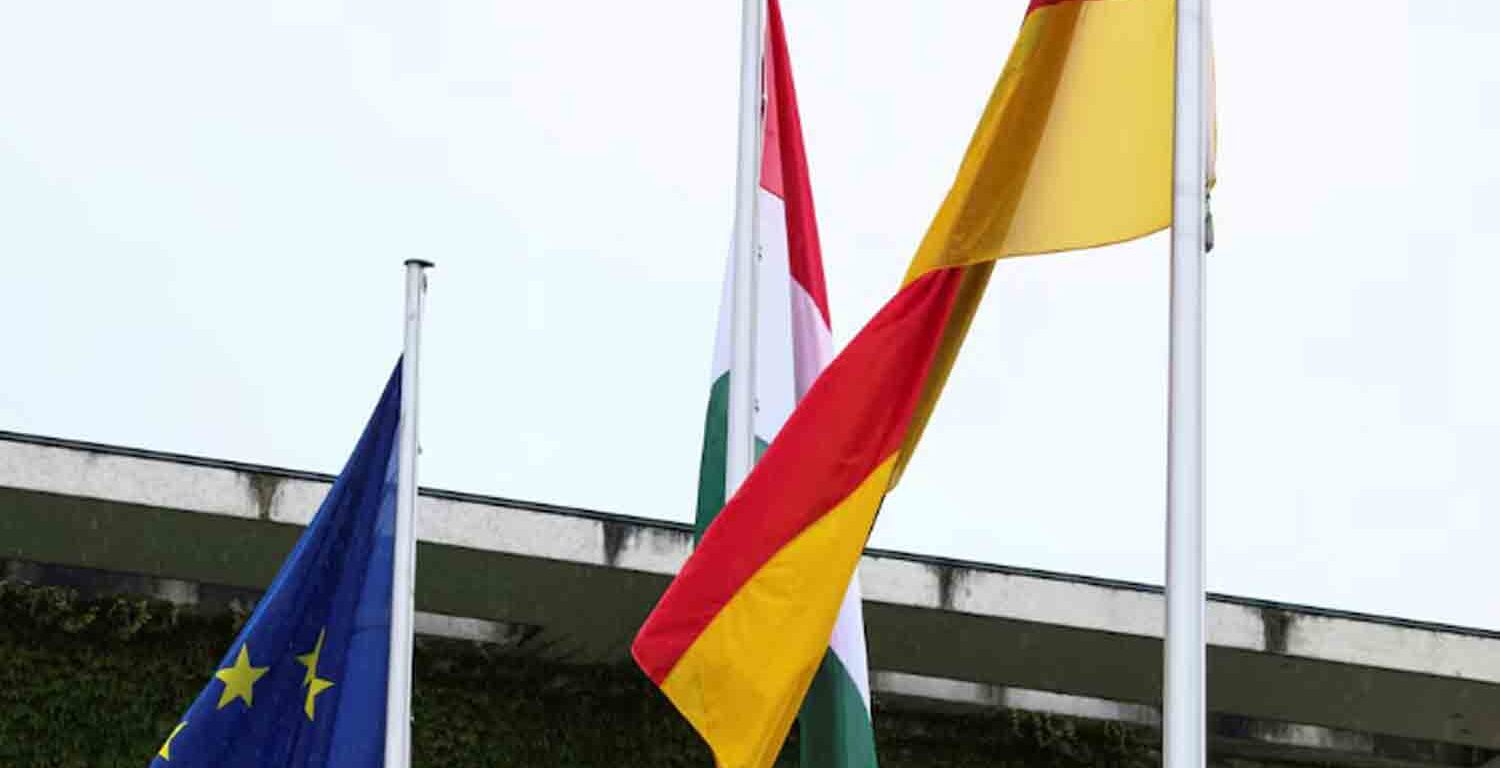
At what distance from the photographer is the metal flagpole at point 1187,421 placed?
217 inches

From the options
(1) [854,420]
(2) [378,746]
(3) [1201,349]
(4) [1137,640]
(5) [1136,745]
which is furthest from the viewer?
(5) [1136,745]

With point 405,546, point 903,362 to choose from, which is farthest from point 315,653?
point 903,362

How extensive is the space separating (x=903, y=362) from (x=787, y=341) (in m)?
2.90

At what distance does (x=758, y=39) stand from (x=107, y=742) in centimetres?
501

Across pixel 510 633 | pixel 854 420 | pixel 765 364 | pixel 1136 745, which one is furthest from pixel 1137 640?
pixel 854 420

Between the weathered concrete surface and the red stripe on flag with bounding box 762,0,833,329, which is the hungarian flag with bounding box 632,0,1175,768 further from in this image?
the weathered concrete surface

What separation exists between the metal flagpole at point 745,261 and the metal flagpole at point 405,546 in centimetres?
113

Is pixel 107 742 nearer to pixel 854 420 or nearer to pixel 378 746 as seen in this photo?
pixel 378 746

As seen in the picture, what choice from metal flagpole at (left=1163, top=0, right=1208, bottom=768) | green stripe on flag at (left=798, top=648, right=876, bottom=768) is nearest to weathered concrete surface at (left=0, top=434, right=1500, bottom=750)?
green stripe on flag at (left=798, top=648, right=876, bottom=768)

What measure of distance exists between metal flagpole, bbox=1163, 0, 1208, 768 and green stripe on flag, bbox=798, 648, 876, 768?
292cm

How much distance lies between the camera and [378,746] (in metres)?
9.55

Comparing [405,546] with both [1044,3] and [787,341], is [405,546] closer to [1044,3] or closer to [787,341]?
[787,341]

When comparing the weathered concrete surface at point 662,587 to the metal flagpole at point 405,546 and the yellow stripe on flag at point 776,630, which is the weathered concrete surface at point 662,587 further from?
the yellow stripe on flag at point 776,630

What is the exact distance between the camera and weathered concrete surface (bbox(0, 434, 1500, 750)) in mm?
11719
